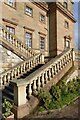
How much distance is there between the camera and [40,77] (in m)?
6.84

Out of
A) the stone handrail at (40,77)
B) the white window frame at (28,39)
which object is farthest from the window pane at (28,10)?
the stone handrail at (40,77)

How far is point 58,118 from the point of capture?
16.5 feet

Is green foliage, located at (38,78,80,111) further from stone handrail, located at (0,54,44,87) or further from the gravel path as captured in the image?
stone handrail, located at (0,54,44,87)

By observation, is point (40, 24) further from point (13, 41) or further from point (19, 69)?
point (19, 69)

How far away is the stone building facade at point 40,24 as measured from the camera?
15734 mm

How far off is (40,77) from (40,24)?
13.4 metres

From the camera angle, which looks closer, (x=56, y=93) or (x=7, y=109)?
(x=7, y=109)

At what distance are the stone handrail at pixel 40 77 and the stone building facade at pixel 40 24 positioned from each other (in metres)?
8.53

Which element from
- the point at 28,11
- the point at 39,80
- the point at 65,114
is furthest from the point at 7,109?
the point at 28,11

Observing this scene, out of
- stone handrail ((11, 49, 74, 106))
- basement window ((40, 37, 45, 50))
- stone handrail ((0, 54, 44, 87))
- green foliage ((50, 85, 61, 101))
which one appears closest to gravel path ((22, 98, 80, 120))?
green foliage ((50, 85, 61, 101))

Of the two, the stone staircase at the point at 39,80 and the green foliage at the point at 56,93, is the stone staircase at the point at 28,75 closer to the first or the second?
the stone staircase at the point at 39,80

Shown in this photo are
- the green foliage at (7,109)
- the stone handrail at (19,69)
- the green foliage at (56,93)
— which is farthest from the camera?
the stone handrail at (19,69)

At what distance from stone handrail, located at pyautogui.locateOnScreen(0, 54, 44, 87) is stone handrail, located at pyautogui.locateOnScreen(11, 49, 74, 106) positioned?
2.80 metres

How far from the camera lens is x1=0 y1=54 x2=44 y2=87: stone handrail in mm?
8914
